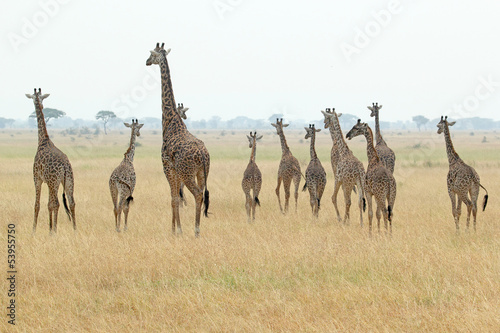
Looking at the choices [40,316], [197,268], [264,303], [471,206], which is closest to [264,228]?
[197,268]

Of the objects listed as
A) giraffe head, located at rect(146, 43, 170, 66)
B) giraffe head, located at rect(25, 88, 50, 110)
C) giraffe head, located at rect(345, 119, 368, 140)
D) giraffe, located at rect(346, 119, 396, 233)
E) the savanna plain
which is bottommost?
the savanna plain

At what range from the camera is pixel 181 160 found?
925cm

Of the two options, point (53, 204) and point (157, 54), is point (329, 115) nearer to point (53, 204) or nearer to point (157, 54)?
point (157, 54)

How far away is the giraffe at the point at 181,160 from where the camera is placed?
9.24 meters

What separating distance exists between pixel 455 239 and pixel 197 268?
4494 millimetres

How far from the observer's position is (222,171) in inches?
918

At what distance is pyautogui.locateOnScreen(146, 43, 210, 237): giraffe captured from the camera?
9242 millimetres

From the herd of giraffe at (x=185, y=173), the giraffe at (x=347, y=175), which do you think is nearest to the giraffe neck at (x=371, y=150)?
the herd of giraffe at (x=185, y=173)

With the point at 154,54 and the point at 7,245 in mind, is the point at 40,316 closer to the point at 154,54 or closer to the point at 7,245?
the point at 7,245

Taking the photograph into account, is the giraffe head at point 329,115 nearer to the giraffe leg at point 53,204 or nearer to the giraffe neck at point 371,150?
the giraffe neck at point 371,150

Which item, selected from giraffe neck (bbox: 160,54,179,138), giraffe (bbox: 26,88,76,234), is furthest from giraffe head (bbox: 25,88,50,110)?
giraffe neck (bbox: 160,54,179,138)

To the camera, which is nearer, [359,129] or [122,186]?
[122,186]

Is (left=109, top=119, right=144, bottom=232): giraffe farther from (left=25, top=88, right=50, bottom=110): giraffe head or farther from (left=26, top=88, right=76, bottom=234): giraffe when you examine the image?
(left=25, top=88, right=50, bottom=110): giraffe head

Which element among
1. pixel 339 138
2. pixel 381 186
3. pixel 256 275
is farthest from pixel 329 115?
pixel 256 275
